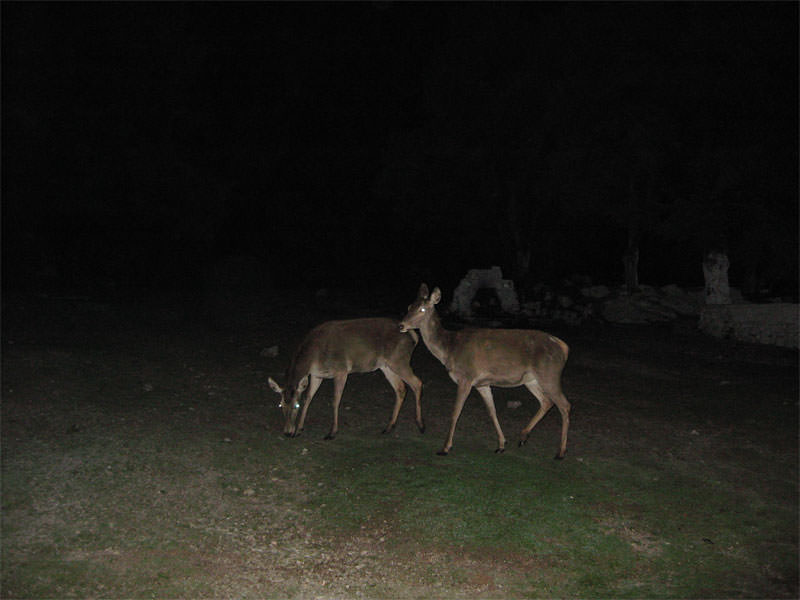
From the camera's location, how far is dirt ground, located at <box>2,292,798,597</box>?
8.72 meters

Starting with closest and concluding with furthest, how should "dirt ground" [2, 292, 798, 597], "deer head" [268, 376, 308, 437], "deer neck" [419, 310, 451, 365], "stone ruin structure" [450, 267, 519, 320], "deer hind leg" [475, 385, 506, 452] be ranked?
"dirt ground" [2, 292, 798, 597]
"deer hind leg" [475, 385, 506, 452]
"deer neck" [419, 310, 451, 365]
"deer head" [268, 376, 308, 437]
"stone ruin structure" [450, 267, 519, 320]

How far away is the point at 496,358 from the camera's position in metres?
8.82

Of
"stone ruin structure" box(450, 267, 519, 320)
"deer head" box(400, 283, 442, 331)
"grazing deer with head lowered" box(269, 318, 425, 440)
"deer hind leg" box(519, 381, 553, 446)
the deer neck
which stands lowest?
"stone ruin structure" box(450, 267, 519, 320)

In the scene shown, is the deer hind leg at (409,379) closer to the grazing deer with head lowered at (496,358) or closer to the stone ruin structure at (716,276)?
the grazing deer with head lowered at (496,358)

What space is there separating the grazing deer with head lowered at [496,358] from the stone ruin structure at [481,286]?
12745mm

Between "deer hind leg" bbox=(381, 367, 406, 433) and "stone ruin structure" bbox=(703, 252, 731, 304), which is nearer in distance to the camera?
"deer hind leg" bbox=(381, 367, 406, 433)

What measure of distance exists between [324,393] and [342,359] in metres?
2.52

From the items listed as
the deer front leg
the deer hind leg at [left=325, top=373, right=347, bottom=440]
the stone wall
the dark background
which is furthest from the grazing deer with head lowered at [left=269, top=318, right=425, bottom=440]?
the dark background

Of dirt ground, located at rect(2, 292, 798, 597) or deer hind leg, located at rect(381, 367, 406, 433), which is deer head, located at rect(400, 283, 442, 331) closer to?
deer hind leg, located at rect(381, 367, 406, 433)

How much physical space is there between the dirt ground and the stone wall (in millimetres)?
627

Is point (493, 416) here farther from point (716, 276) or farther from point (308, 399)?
point (716, 276)

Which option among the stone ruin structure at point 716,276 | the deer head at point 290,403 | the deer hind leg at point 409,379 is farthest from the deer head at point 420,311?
the stone ruin structure at point 716,276

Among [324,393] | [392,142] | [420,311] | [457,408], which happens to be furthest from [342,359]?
[392,142]

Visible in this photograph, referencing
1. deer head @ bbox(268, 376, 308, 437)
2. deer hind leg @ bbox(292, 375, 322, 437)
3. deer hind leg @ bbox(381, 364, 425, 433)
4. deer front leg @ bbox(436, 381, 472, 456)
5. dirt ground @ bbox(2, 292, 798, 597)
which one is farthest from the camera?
deer hind leg @ bbox(381, 364, 425, 433)
